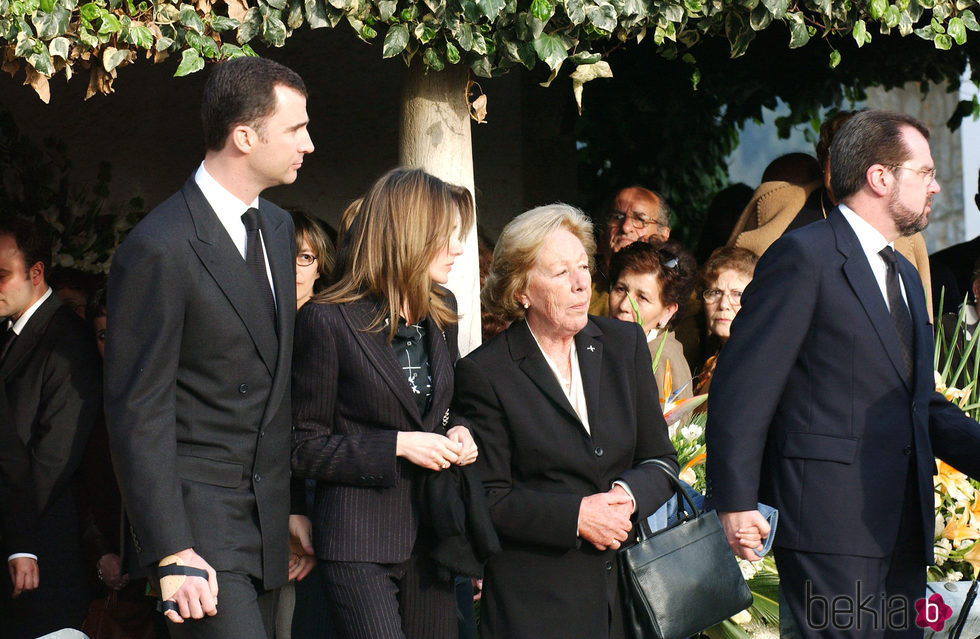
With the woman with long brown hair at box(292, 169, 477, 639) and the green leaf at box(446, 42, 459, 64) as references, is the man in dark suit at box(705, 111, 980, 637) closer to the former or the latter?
the woman with long brown hair at box(292, 169, 477, 639)

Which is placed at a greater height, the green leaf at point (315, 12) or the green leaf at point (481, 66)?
the green leaf at point (315, 12)

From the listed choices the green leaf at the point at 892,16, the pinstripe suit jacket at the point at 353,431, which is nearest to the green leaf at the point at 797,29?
the green leaf at the point at 892,16

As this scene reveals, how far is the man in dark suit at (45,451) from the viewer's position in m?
4.01

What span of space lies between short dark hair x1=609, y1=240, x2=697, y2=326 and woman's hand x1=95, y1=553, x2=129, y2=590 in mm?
2244

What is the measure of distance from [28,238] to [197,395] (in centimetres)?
179

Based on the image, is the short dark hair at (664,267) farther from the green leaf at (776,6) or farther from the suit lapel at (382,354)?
the suit lapel at (382,354)

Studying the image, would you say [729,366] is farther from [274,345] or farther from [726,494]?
[274,345]

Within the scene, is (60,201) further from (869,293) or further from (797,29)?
(869,293)

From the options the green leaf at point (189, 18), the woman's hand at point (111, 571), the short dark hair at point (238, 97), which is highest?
the green leaf at point (189, 18)

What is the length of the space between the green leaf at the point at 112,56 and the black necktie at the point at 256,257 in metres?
1.06

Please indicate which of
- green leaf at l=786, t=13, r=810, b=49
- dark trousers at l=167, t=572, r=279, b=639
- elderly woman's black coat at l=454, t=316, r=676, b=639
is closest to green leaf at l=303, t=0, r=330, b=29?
elderly woman's black coat at l=454, t=316, r=676, b=639

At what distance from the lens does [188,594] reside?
2.76m

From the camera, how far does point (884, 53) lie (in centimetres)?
709

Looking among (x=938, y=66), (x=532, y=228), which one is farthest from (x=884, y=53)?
(x=532, y=228)
